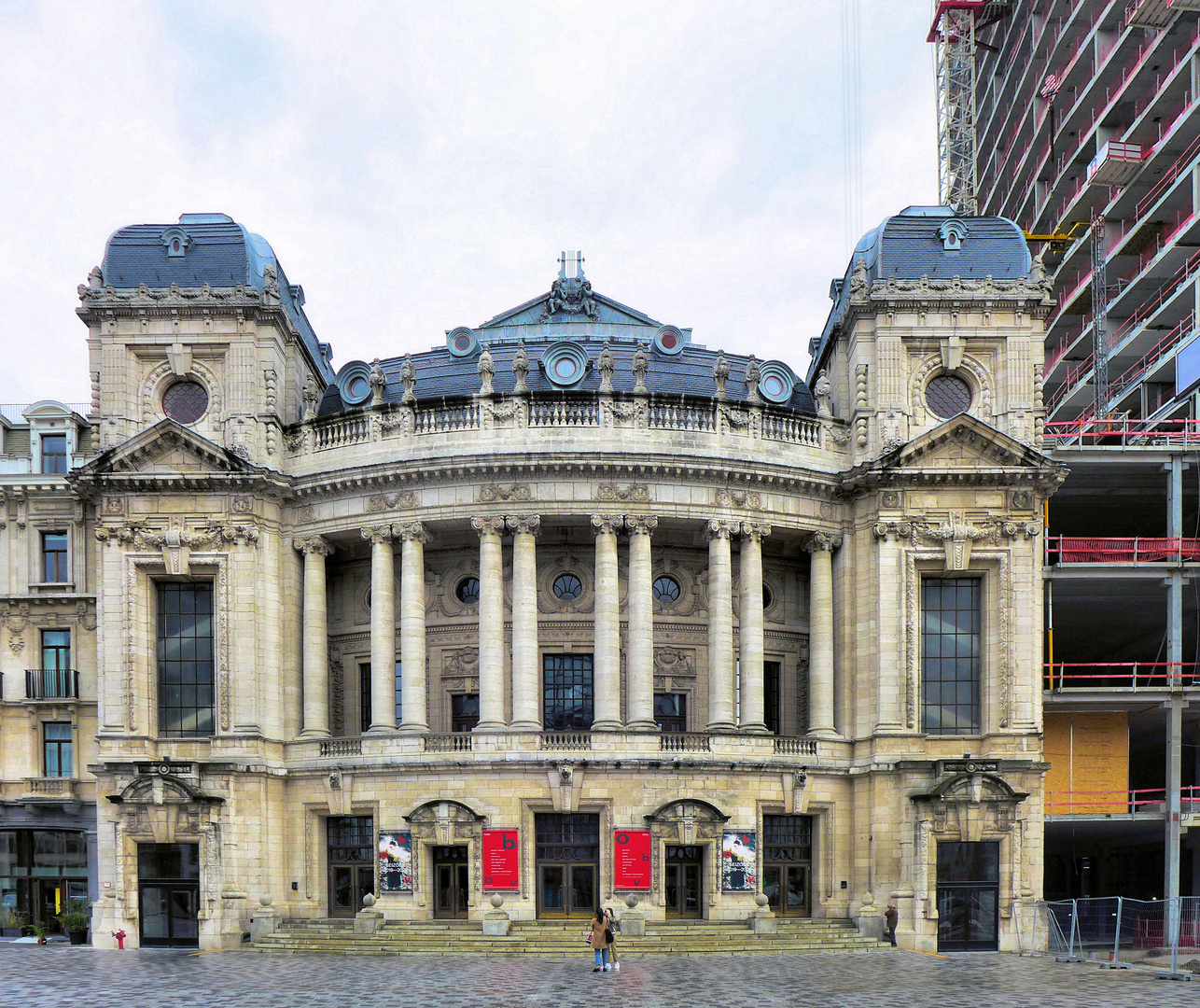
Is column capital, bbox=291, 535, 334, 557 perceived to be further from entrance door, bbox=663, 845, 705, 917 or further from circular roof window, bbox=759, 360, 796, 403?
circular roof window, bbox=759, 360, 796, 403

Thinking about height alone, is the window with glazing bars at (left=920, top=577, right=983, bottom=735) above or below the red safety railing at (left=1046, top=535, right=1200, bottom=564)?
below

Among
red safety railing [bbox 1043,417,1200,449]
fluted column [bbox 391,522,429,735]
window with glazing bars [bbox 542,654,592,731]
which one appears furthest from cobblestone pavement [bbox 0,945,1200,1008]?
red safety railing [bbox 1043,417,1200,449]

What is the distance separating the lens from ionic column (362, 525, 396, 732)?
50531 mm

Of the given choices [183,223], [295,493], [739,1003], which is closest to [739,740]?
[739,1003]

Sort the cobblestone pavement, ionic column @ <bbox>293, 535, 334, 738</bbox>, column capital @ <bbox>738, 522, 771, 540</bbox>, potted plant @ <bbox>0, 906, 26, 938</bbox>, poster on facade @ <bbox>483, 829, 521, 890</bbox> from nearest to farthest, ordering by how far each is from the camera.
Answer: the cobblestone pavement
poster on facade @ <bbox>483, 829, 521, 890</bbox>
column capital @ <bbox>738, 522, 771, 540</bbox>
ionic column @ <bbox>293, 535, 334, 738</bbox>
potted plant @ <bbox>0, 906, 26, 938</bbox>

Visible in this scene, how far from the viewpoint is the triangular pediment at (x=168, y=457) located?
166 ft

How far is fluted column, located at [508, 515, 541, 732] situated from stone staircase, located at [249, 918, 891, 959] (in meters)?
7.65

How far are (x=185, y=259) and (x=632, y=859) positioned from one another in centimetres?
2940

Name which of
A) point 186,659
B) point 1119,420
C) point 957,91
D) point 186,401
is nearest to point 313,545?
point 186,659

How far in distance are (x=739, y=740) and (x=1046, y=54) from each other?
63.4 m

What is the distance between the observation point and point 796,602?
182ft

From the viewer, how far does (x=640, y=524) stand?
50.1 meters

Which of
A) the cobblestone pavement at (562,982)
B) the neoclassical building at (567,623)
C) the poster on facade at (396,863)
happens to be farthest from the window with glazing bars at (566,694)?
the cobblestone pavement at (562,982)

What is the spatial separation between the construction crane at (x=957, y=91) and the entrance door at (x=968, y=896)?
7039cm
